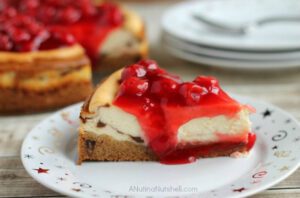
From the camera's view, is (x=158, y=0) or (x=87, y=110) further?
(x=158, y=0)

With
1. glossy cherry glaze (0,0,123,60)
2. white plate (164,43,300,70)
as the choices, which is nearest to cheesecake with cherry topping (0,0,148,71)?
glossy cherry glaze (0,0,123,60)

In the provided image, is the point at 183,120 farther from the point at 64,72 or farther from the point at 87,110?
the point at 64,72

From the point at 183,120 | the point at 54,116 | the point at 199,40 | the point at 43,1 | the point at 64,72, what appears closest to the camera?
→ the point at 183,120

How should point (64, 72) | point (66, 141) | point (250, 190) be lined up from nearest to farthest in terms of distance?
1. point (250, 190)
2. point (66, 141)
3. point (64, 72)

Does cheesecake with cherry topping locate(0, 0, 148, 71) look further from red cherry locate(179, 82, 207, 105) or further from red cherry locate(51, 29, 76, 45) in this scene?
red cherry locate(179, 82, 207, 105)

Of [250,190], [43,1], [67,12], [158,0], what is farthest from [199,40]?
[158,0]

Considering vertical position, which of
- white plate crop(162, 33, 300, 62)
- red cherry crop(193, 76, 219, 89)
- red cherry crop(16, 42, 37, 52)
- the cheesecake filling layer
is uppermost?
red cherry crop(193, 76, 219, 89)
